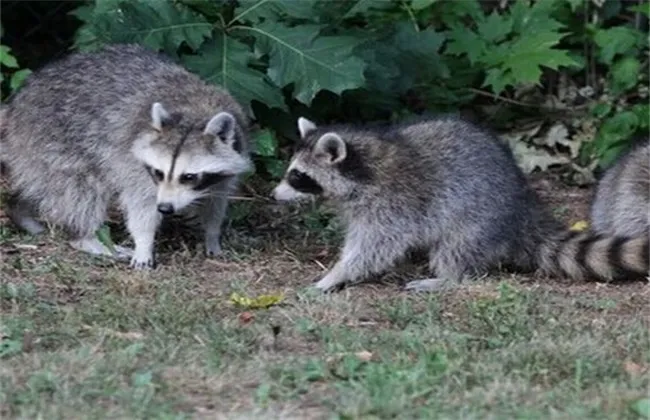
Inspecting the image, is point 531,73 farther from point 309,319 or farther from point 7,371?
point 7,371

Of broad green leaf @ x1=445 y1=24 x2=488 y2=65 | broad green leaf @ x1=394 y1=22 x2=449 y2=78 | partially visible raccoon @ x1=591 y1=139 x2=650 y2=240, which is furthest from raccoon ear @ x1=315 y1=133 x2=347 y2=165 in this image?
broad green leaf @ x1=445 y1=24 x2=488 y2=65

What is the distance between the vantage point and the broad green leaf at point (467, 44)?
887 cm

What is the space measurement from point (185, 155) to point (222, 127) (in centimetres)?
24

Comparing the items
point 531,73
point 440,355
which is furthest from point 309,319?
point 531,73

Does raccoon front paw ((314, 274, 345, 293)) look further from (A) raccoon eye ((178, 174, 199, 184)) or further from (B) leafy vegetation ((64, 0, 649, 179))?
(B) leafy vegetation ((64, 0, 649, 179))

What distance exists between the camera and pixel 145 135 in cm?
719

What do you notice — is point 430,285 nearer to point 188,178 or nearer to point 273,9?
point 188,178

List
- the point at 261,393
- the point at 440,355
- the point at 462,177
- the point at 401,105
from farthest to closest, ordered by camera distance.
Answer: the point at 401,105 < the point at 462,177 < the point at 440,355 < the point at 261,393

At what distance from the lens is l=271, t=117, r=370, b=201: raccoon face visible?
687 cm

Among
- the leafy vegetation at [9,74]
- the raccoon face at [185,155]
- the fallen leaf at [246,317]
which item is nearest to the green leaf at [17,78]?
the leafy vegetation at [9,74]

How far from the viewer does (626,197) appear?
736 cm

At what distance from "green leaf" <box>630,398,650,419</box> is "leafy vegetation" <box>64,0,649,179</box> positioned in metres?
3.32

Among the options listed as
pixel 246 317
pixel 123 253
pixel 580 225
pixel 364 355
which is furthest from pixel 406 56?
pixel 364 355

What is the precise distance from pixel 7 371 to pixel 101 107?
Result: 2622mm
